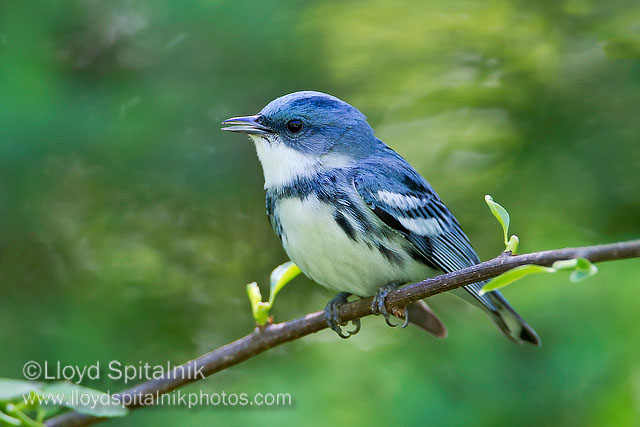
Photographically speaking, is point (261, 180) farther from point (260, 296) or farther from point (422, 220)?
point (260, 296)

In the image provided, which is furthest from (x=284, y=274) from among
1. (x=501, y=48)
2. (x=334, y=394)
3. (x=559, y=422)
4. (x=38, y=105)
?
(x=501, y=48)

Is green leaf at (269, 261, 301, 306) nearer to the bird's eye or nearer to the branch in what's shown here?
the branch

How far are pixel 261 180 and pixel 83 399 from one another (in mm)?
3282

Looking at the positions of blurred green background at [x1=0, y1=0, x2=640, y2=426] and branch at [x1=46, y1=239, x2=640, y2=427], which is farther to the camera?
blurred green background at [x1=0, y1=0, x2=640, y2=426]

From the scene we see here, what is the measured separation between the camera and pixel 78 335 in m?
3.96

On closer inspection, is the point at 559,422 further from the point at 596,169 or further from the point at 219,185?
the point at 219,185

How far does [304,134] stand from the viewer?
3.20 m

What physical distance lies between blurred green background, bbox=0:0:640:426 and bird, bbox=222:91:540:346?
606 millimetres

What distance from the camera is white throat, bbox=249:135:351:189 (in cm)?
304

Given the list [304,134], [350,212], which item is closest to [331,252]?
[350,212]

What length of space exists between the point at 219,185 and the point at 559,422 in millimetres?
2531

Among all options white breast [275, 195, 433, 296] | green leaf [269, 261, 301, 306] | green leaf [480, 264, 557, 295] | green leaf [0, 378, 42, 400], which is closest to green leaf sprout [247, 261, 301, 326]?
green leaf [269, 261, 301, 306]

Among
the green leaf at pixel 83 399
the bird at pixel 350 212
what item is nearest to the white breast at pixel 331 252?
the bird at pixel 350 212

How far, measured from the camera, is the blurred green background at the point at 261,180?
143 inches
